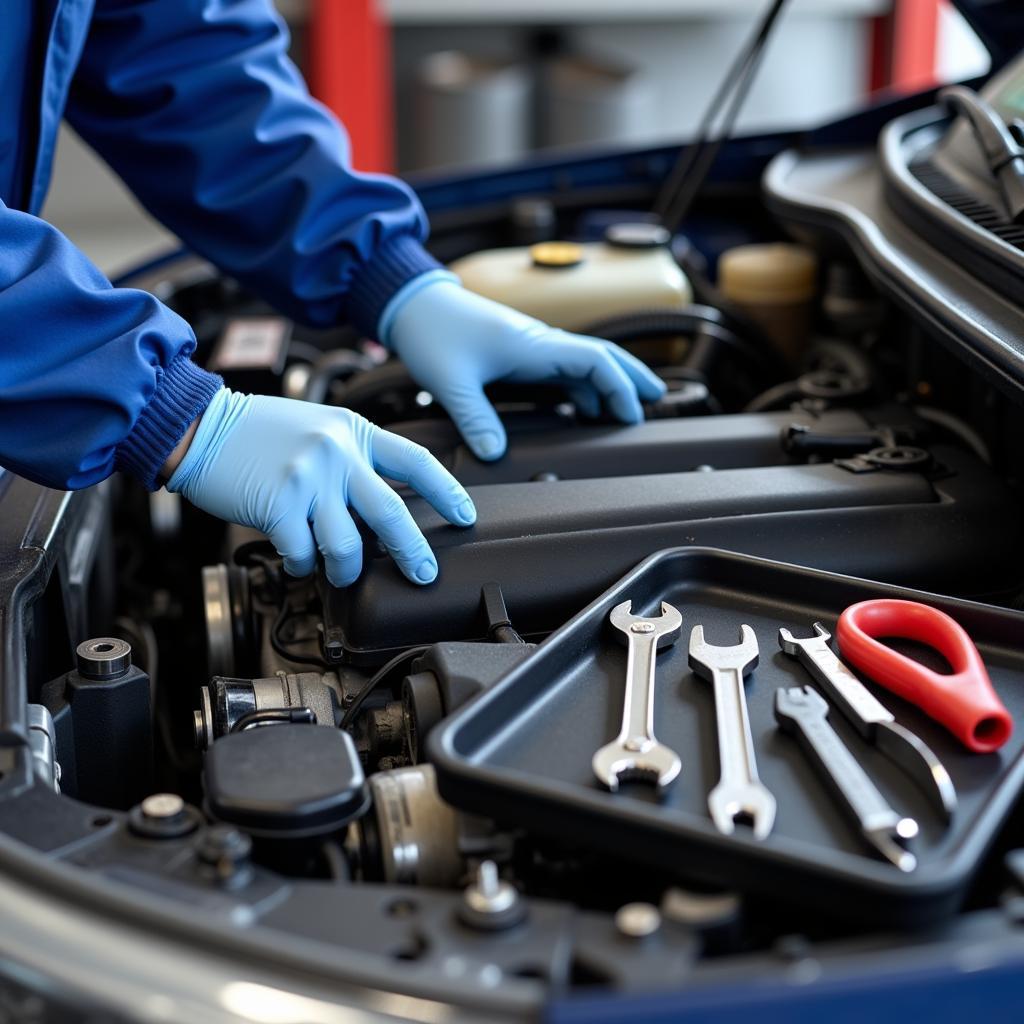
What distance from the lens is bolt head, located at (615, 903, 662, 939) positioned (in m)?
0.53

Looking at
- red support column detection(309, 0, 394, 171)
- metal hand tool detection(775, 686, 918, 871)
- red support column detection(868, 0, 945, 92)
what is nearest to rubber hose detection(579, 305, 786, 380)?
metal hand tool detection(775, 686, 918, 871)

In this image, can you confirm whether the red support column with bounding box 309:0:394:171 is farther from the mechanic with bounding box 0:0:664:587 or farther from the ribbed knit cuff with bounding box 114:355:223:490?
the ribbed knit cuff with bounding box 114:355:223:490

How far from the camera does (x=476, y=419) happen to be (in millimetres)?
1080

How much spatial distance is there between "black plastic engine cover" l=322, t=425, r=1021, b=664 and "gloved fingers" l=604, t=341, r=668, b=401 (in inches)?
7.4

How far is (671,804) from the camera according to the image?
63 centimetres

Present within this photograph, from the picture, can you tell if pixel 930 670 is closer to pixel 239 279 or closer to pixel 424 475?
pixel 424 475

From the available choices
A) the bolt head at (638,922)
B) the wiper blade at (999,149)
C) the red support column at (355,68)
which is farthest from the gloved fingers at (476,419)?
the red support column at (355,68)

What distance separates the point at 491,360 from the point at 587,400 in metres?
0.09

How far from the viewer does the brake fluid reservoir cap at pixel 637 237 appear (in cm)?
142

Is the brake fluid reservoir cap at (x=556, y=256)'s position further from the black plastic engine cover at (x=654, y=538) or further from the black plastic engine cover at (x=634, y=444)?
the black plastic engine cover at (x=654, y=538)

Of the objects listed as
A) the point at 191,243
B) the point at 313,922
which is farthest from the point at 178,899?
the point at 191,243

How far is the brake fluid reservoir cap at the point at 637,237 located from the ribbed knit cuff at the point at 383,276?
27cm

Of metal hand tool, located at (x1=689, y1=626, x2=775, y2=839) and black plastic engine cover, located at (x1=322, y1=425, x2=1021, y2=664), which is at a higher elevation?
metal hand tool, located at (x1=689, y1=626, x2=775, y2=839)

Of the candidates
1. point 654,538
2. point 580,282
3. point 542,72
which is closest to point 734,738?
point 654,538
